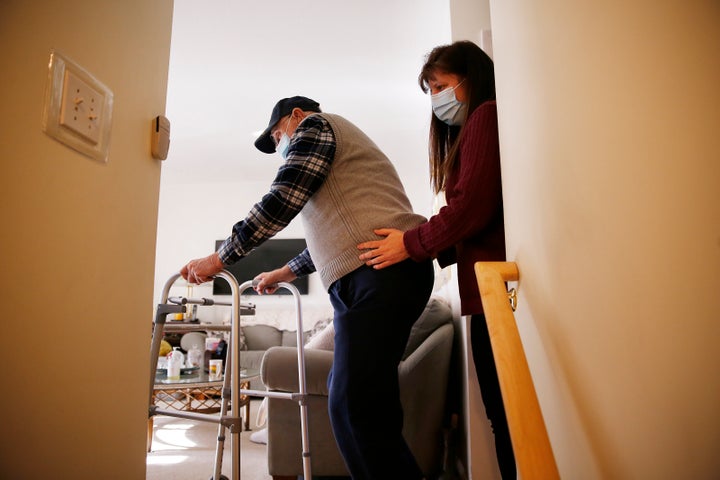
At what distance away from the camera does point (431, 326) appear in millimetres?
1920

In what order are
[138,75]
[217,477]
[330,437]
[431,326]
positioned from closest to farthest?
[138,75]
[217,477]
[330,437]
[431,326]

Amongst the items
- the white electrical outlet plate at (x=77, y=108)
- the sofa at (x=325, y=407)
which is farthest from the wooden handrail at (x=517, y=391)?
the sofa at (x=325, y=407)

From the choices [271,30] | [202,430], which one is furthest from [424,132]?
[202,430]

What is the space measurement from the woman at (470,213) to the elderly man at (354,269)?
0.22 feet

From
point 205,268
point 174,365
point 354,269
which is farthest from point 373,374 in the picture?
point 174,365

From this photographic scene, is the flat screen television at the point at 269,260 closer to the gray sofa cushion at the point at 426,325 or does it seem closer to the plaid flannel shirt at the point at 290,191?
the gray sofa cushion at the point at 426,325

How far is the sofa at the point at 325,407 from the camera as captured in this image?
5.80 feet

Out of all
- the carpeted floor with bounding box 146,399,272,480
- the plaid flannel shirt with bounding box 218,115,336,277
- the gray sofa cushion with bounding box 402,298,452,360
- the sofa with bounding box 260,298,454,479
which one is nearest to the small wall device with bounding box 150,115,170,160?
the plaid flannel shirt with bounding box 218,115,336,277

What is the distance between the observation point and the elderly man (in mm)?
941

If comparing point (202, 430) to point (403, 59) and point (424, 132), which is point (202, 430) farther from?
point (424, 132)

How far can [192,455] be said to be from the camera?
2461mm

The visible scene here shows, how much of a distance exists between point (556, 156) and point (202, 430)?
10.6ft

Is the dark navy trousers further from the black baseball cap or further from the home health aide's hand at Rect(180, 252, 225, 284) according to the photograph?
the black baseball cap

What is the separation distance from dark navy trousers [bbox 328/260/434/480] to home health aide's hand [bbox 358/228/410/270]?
2 cm
